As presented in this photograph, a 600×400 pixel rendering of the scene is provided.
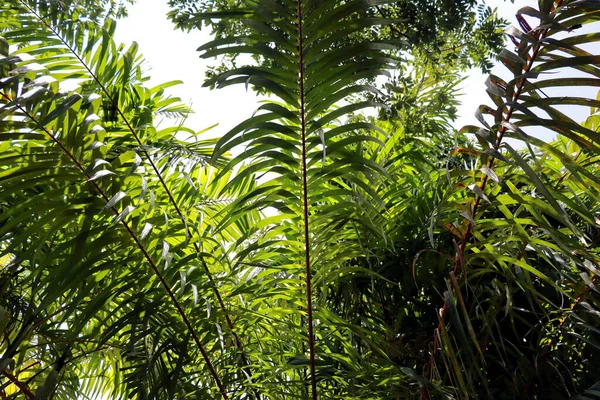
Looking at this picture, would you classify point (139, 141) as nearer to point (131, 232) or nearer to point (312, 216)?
point (131, 232)

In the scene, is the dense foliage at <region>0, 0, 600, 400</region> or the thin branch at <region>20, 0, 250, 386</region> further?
the thin branch at <region>20, 0, 250, 386</region>

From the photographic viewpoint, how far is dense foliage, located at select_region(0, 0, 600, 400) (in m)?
0.87

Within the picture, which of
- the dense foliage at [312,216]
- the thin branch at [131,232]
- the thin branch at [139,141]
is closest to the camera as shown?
the dense foliage at [312,216]

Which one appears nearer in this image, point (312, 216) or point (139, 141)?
point (312, 216)

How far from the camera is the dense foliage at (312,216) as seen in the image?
0.87 metres

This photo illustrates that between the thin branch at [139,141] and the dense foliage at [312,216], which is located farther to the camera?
the thin branch at [139,141]

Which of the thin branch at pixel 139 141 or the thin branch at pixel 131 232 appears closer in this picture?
the thin branch at pixel 131 232

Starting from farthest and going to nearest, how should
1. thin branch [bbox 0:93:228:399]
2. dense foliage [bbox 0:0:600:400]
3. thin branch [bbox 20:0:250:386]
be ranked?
thin branch [bbox 20:0:250:386]
thin branch [bbox 0:93:228:399]
dense foliage [bbox 0:0:600:400]

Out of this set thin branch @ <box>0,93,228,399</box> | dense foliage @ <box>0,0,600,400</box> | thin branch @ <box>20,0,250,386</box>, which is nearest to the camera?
dense foliage @ <box>0,0,600,400</box>

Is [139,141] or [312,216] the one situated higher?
[139,141]

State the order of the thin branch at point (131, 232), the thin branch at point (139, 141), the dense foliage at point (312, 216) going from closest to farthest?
the dense foliage at point (312, 216), the thin branch at point (131, 232), the thin branch at point (139, 141)

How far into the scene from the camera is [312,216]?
117 cm

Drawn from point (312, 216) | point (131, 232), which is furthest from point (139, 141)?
point (312, 216)

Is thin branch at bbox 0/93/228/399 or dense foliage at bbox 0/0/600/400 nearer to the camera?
dense foliage at bbox 0/0/600/400
